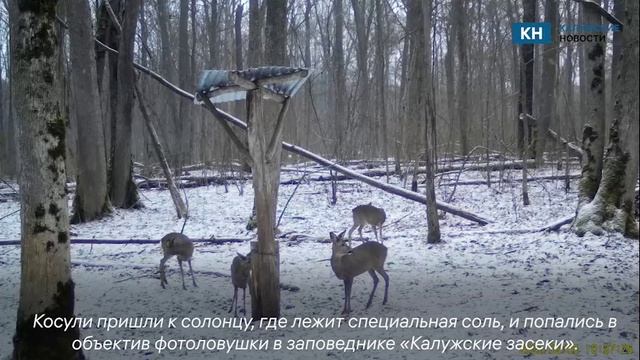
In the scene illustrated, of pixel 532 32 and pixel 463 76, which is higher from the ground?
pixel 463 76

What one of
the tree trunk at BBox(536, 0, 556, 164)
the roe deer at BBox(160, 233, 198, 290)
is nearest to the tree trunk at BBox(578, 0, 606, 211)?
the roe deer at BBox(160, 233, 198, 290)

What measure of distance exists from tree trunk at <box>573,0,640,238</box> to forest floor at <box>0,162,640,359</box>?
170mm

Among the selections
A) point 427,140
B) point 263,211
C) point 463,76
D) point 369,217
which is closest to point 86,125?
point 369,217

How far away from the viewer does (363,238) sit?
966cm

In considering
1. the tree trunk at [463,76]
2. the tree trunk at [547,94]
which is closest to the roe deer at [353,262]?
the tree trunk at [547,94]

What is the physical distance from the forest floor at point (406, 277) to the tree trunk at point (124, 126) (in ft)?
3.07

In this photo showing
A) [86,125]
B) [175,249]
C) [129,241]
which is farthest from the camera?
[86,125]

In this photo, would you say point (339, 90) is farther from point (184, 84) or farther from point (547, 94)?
point (547, 94)

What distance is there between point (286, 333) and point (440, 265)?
108 inches

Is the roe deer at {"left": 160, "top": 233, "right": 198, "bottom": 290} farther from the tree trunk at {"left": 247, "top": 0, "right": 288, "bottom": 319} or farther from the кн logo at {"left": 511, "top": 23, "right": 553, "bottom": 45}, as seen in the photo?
the кн logo at {"left": 511, "top": 23, "right": 553, "bottom": 45}

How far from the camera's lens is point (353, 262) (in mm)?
6070

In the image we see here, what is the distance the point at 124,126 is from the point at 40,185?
9.28 metres

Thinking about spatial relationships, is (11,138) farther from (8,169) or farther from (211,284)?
(211,284)

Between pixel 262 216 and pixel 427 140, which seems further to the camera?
pixel 427 140
